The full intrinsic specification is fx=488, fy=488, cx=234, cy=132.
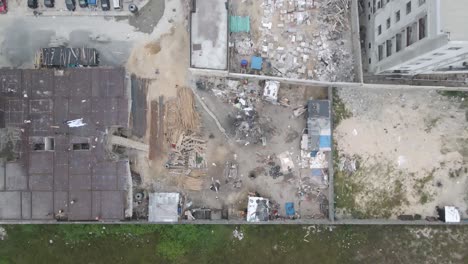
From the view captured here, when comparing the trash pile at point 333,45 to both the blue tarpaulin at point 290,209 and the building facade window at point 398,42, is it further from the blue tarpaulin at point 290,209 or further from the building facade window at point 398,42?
the blue tarpaulin at point 290,209

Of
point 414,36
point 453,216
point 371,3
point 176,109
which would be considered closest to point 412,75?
point 371,3

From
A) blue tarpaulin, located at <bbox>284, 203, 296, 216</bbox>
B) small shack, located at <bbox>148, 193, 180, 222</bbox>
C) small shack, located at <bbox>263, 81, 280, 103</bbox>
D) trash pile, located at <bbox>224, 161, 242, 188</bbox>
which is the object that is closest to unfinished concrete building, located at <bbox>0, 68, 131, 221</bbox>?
small shack, located at <bbox>148, 193, 180, 222</bbox>

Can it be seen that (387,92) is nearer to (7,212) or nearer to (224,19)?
(224,19)

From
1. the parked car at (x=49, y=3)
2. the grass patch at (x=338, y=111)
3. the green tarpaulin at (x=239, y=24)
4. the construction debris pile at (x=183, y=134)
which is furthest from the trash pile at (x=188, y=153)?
the parked car at (x=49, y=3)

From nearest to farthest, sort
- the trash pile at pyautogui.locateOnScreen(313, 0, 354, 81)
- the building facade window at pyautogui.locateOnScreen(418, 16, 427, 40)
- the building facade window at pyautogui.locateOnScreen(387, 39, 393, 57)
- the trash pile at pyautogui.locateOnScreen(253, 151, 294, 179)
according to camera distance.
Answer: the building facade window at pyautogui.locateOnScreen(418, 16, 427, 40), the building facade window at pyautogui.locateOnScreen(387, 39, 393, 57), the trash pile at pyautogui.locateOnScreen(253, 151, 294, 179), the trash pile at pyautogui.locateOnScreen(313, 0, 354, 81)

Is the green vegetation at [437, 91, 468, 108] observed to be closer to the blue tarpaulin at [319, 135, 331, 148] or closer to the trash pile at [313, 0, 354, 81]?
the trash pile at [313, 0, 354, 81]

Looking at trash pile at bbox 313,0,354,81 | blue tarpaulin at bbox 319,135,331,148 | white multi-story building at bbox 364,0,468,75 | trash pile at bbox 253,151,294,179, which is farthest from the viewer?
trash pile at bbox 313,0,354,81

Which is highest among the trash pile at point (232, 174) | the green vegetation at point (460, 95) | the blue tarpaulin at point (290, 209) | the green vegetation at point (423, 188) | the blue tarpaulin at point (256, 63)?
the blue tarpaulin at point (256, 63)
